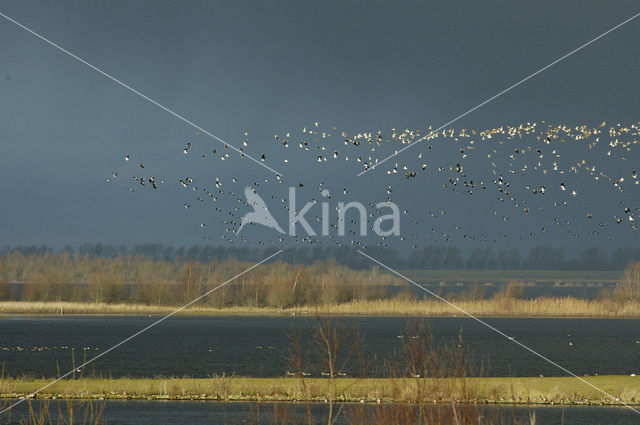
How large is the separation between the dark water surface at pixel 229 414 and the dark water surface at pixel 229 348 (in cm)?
373

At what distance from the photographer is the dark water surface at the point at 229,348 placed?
65375mm

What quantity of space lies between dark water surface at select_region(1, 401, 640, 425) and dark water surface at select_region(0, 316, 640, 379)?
3.73 m

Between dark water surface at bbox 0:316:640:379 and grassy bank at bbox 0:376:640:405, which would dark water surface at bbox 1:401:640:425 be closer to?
grassy bank at bbox 0:376:640:405

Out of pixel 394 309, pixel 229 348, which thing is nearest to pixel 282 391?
pixel 229 348

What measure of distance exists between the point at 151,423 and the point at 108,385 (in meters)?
7.40

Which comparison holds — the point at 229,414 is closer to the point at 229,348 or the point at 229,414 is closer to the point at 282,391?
the point at 282,391

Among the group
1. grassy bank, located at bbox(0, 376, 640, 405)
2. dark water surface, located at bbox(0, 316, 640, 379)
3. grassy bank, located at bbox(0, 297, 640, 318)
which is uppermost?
grassy bank, located at bbox(0, 297, 640, 318)

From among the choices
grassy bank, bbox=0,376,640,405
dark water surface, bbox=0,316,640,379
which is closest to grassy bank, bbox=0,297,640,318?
dark water surface, bbox=0,316,640,379

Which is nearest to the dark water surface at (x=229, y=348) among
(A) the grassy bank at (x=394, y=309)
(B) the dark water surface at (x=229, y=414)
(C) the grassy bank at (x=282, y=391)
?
(C) the grassy bank at (x=282, y=391)

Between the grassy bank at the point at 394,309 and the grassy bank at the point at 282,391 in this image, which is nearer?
the grassy bank at the point at 282,391

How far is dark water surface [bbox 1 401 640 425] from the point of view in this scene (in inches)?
1363

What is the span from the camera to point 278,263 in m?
140

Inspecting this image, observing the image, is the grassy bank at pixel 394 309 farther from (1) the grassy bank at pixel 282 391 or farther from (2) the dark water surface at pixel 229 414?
(2) the dark water surface at pixel 229 414

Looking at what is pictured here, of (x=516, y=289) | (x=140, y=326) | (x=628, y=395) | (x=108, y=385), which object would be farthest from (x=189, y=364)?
(x=516, y=289)
